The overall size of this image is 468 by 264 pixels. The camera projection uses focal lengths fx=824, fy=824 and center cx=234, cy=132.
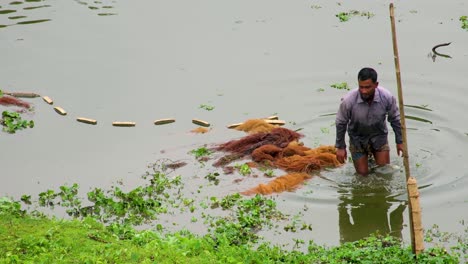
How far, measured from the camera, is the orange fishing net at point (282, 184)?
1150 centimetres

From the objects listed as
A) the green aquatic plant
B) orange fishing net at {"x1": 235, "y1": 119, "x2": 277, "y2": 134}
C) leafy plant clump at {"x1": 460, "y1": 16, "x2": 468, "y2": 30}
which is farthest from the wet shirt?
leafy plant clump at {"x1": 460, "y1": 16, "x2": 468, "y2": 30}

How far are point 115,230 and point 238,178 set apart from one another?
255 centimetres

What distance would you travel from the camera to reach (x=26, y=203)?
37.8 ft

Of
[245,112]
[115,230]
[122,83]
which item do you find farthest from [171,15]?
[115,230]

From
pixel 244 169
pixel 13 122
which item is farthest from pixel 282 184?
pixel 13 122

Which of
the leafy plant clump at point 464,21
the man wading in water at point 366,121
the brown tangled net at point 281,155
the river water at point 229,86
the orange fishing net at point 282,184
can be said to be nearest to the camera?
the man wading in water at point 366,121

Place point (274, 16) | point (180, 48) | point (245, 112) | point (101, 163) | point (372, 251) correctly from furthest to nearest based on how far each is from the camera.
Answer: point (274, 16) → point (180, 48) → point (245, 112) → point (101, 163) → point (372, 251)

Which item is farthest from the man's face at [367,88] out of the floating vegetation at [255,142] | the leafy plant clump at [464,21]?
the leafy plant clump at [464,21]

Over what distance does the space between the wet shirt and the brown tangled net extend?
3.01 ft

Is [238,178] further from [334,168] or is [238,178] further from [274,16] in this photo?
[274,16]

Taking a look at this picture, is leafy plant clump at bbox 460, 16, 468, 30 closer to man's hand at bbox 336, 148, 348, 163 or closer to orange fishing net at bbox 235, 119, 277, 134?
orange fishing net at bbox 235, 119, 277, 134

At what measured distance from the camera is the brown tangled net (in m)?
11.7

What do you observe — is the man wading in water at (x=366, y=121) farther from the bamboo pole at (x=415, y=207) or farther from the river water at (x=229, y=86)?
the bamboo pole at (x=415, y=207)

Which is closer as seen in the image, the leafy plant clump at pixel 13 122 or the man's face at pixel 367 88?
the man's face at pixel 367 88
